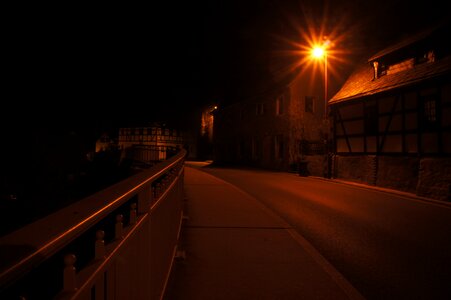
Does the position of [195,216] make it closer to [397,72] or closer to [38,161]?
[397,72]

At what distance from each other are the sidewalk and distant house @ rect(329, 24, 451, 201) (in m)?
8.67

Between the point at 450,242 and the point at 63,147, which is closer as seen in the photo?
the point at 450,242

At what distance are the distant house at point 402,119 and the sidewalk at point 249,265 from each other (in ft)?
28.4

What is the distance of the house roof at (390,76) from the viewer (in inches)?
588

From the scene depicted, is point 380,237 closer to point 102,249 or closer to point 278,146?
point 102,249

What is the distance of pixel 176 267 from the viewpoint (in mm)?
4871

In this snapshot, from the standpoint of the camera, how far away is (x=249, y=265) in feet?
16.3

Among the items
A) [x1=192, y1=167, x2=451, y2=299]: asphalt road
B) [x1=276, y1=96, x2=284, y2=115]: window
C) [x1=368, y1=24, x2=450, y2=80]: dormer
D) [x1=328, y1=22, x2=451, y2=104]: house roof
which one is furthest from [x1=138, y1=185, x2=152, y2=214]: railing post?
[x1=276, y1=96, x2=284, y2=115]: window

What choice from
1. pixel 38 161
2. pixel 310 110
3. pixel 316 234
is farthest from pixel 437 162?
pixel 38 161

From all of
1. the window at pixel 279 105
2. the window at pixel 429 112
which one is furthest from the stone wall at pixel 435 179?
the window at pixel 279 105

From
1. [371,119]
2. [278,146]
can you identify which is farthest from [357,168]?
[278,146]

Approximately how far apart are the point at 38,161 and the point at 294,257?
36.8 meters

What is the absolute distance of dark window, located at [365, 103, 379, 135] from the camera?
61.3ft

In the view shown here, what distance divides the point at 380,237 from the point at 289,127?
19.3 metres
